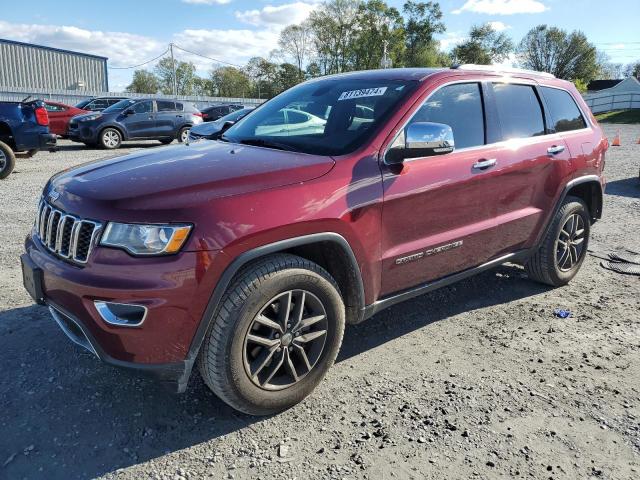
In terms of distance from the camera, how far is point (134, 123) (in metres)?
16.4

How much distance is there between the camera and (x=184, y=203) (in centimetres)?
236

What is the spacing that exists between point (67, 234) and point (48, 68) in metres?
49.1

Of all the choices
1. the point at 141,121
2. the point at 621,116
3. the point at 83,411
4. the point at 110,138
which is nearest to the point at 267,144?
the point at 83,411

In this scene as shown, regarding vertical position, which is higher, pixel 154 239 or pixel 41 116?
pixel 41 116

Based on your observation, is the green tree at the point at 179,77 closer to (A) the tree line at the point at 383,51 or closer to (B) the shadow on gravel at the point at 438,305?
(A) the tree line at the point at 383,51

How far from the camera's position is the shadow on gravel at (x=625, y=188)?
919 centimetres

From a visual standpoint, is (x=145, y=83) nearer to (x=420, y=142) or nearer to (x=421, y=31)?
(x=421, y=31)

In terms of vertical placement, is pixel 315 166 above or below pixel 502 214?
above

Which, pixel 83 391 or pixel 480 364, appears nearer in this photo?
pixel 83 391

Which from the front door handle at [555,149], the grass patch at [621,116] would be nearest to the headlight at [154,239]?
the front door handle at [555,149]

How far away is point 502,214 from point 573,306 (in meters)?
1.17

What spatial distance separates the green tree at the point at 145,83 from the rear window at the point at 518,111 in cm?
8236

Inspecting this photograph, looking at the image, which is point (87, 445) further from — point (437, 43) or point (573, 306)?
point (437, 43)

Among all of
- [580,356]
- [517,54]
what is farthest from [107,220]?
[517,54]
